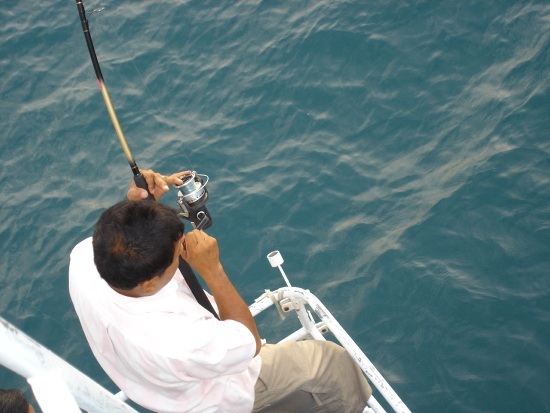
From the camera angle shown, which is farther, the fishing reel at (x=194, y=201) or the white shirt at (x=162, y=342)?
the fishing reel at (x=194, y=201)

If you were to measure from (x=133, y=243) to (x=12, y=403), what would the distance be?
638 millimetres

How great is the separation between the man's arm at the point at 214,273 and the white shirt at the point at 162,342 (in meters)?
0.06

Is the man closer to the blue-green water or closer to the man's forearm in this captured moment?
the man's forearm

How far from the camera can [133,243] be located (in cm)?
219

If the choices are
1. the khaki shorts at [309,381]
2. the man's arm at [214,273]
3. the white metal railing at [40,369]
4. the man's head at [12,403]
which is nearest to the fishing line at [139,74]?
the khaki shorts at [309,381]

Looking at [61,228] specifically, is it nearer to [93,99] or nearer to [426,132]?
[93,99]

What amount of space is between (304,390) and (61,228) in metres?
3.60

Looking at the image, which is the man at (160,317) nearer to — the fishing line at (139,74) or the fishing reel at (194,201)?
the fishing reel at (194,201)

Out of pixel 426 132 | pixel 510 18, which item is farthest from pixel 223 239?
pixel 510 18

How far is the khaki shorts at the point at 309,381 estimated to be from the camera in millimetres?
2949

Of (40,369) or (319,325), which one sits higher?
(40,369)

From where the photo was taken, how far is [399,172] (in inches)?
225

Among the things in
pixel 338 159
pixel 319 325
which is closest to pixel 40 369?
pixel 319 325

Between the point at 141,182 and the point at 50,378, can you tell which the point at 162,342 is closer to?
the point at 50,378
